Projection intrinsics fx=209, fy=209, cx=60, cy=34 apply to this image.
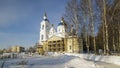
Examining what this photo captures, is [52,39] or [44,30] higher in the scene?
[44,30]

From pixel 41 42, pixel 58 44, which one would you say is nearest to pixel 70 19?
pixel 58 44

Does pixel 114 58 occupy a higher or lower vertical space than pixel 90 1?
lower

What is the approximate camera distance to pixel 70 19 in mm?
35062

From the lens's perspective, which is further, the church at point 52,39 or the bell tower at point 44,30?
the bell tower at point 44,30

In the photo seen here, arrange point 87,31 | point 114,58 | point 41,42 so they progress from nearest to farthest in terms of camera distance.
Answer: point 114,58
point 87,31
point 41,42

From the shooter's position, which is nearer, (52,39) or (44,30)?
(52,39)

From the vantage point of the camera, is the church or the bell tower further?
the bell tower

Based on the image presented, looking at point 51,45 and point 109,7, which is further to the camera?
point 51,45

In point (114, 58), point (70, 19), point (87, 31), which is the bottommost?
point (114, 58)

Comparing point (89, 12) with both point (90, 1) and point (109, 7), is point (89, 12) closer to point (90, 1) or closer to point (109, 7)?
point (90, 1)

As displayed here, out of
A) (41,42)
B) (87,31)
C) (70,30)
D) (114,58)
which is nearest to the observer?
(114,58)

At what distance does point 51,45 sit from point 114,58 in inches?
2423

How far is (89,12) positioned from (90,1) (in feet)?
5.00

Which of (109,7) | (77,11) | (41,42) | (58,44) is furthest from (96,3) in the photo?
(41,42)
